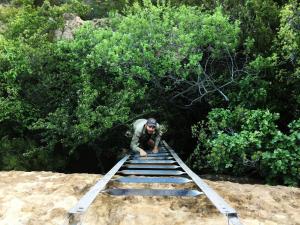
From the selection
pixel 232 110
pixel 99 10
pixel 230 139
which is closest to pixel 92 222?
pixel 230 139

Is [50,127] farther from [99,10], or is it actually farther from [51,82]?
[99,10]

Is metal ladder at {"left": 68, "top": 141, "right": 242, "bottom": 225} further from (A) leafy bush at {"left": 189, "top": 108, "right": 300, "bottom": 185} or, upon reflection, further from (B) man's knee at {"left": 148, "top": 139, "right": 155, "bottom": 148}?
(A) leafy bush at {"left": 189, "top": 108, "right": 300, "bottom": 185}

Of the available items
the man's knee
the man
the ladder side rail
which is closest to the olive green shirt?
the man

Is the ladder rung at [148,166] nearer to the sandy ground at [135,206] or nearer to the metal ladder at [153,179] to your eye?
the metal ladder at [153,179]

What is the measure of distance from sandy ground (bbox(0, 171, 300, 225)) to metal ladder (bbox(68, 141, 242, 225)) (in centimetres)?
26

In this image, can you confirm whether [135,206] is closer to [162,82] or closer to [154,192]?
[154,192]

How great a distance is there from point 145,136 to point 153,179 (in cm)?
340

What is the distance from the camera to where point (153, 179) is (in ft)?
18.6

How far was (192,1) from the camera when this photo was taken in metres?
12.5

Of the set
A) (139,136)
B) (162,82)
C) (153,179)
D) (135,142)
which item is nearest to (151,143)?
(139,136)

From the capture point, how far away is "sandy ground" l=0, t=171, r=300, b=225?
541cm

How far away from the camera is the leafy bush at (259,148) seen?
840 centimetres

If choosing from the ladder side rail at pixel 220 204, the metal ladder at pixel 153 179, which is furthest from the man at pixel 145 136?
the ladder side rail at pixel 220 204

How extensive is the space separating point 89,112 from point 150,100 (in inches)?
87.9
